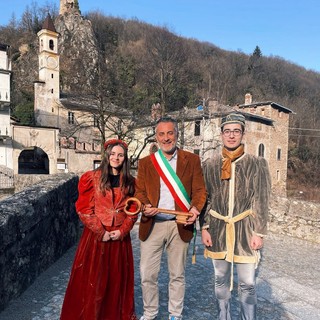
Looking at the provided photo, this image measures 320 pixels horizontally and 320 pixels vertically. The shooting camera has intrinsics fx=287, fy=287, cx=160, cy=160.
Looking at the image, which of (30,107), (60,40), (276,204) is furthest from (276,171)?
(60,40)

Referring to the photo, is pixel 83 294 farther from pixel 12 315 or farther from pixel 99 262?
pixel 12 315

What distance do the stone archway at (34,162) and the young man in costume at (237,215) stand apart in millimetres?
28113

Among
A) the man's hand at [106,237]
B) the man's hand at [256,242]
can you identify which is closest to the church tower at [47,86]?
the man's hand at [106,237]

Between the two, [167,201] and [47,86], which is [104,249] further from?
[47,86]

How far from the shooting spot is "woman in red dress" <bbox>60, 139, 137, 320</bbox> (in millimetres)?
2742

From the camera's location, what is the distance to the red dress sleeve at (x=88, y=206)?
2.75 metres

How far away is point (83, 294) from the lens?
275 centimetres

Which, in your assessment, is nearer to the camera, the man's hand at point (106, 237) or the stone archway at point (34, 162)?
the man's hand at point (106, 237)

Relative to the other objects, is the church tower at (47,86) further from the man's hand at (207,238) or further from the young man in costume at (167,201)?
the man's hand at (207,238)

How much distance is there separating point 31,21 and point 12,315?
217ft

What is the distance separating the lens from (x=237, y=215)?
9.14 ft

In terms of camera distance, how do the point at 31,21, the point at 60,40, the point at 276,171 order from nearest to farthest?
the point at 276,171 < the point at 60,40 < the point at 31,21

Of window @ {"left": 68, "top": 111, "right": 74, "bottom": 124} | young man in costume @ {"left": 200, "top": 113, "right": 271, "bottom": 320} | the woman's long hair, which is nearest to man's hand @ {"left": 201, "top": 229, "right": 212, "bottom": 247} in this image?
young man in costume @ {"left": 200, "top": 113, "right": 271, "bottom": 320}

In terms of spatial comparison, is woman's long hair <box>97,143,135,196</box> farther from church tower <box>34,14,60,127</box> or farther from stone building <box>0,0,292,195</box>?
church tower <box>34,14,60,127</box>
